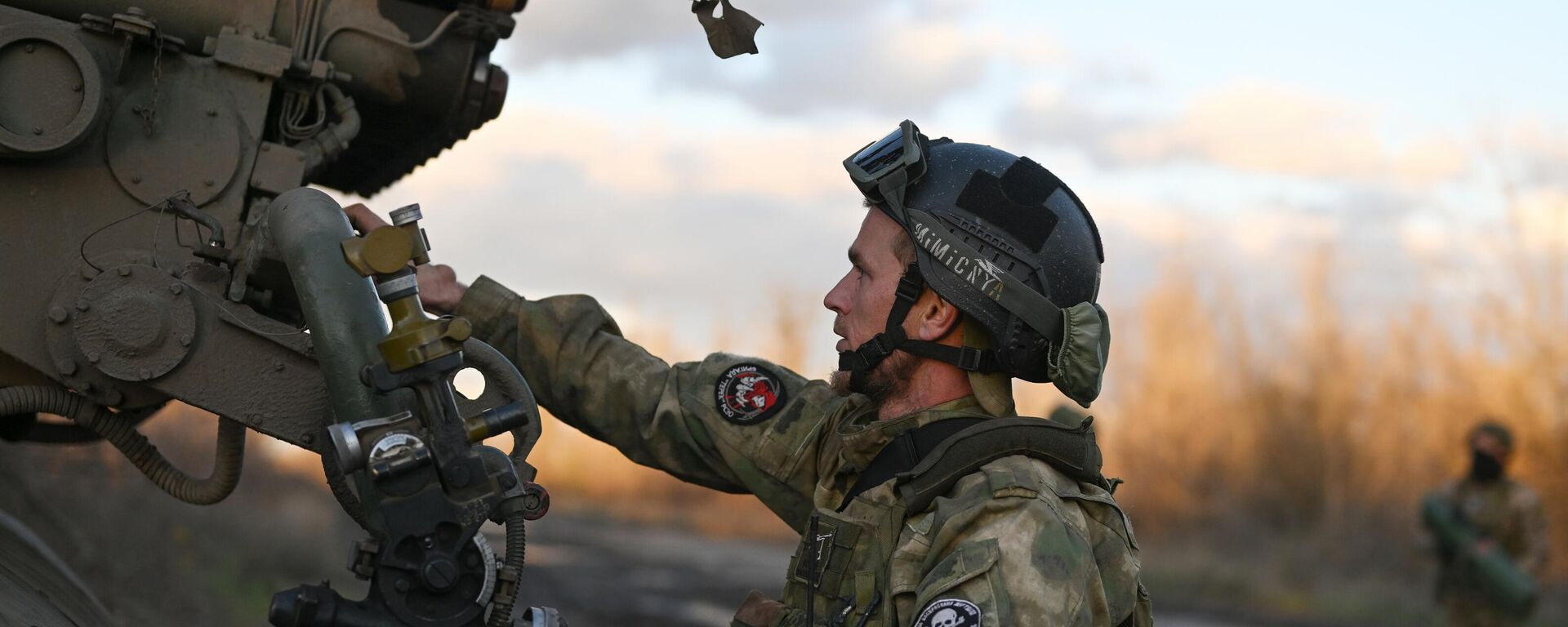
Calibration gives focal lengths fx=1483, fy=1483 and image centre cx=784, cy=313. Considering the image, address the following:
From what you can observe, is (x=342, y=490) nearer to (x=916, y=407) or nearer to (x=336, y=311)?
(x=336, y=311)

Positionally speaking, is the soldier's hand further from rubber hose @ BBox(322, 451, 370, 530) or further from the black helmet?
the black helmet

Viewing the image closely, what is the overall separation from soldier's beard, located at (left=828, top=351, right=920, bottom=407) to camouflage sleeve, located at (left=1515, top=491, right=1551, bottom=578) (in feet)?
33.9

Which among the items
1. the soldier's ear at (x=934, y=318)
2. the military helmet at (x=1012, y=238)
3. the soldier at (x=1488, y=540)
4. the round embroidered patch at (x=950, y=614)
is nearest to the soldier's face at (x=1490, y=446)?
the soldier at (x=1488, y=540)

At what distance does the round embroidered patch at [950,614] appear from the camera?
312 cm

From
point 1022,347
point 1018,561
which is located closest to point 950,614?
point 1018,561

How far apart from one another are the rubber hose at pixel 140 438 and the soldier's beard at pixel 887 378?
1586 millimetres

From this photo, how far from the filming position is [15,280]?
3518 mm

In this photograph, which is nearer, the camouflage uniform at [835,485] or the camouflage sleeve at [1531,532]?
the camouflage uniform at [835,485]

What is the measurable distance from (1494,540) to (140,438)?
11.7 metres

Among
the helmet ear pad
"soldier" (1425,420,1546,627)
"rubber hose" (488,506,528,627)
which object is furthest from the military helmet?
"soldier" (1425,420,1546,627)

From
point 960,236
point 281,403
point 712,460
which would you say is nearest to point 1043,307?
point 960,236

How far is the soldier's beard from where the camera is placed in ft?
12.9

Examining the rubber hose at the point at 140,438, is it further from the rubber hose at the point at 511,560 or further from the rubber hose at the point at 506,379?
the rubber hose at the point at 511,560

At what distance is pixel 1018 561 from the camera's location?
324cm
